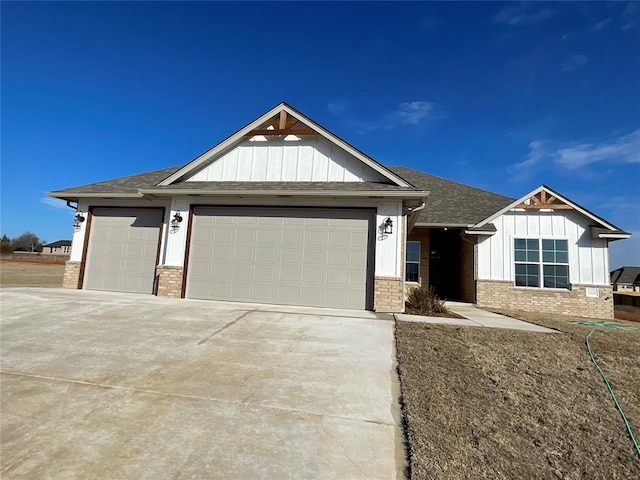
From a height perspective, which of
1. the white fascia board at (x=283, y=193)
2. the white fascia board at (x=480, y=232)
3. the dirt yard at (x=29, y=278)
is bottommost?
the dirt yard at (x=29, y=278)

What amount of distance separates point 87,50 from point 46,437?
13.6 meters

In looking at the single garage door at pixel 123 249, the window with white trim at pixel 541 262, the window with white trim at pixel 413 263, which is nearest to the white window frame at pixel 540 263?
the window with white trim at pixel 541 262

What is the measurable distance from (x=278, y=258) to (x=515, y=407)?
6.90 metres

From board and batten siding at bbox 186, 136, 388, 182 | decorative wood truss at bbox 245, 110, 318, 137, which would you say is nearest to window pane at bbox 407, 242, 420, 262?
board and batten siding at bbox 186, 136, 388, 182

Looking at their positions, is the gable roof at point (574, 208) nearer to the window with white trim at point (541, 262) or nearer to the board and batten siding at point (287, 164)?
the window with white trim at point (541, 262)

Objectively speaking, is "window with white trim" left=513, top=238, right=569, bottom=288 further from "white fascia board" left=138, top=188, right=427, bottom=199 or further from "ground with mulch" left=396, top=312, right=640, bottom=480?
"ground with mulch" left=396, top=312, right=640, bottom=480

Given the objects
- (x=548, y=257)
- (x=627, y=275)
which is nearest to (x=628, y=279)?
(x=627, y=275)

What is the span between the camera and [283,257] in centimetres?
943

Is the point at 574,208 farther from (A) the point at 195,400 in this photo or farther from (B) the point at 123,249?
(B) the point at 123,249

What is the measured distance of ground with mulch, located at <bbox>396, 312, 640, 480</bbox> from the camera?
267 centimetres

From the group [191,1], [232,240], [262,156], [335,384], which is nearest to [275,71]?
[191,1]

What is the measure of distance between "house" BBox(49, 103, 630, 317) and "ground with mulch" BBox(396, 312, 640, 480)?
3714 mm

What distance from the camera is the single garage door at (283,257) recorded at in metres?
9.07

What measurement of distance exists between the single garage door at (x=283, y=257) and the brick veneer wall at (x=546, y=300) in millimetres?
6638
